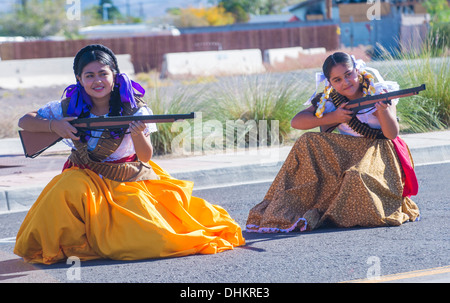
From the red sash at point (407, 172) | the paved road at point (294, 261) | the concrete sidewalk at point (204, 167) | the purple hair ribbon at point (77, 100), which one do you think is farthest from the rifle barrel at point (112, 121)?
the concrete sidewalk at point (204, 167)

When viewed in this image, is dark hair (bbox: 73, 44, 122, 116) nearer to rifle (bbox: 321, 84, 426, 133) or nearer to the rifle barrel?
the rifle barrel

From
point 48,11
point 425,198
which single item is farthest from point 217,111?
point 48,11

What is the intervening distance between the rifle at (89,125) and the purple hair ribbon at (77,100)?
12 centimetres

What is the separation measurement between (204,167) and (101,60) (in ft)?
13.3

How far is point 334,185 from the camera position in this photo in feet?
19.3

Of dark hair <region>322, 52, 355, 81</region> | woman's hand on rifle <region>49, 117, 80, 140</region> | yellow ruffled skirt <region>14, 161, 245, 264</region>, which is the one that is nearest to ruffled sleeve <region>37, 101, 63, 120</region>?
woman's hand on rifle <region>49, 117, 80, 140</region>

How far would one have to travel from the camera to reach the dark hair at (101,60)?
17.1 feet

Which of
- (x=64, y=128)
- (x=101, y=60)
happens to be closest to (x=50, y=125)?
(x=64, y=128)

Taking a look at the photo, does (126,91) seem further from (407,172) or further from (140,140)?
(407,172)

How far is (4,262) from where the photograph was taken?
537 cm

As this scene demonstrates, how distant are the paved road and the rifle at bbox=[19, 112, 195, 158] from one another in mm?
797
